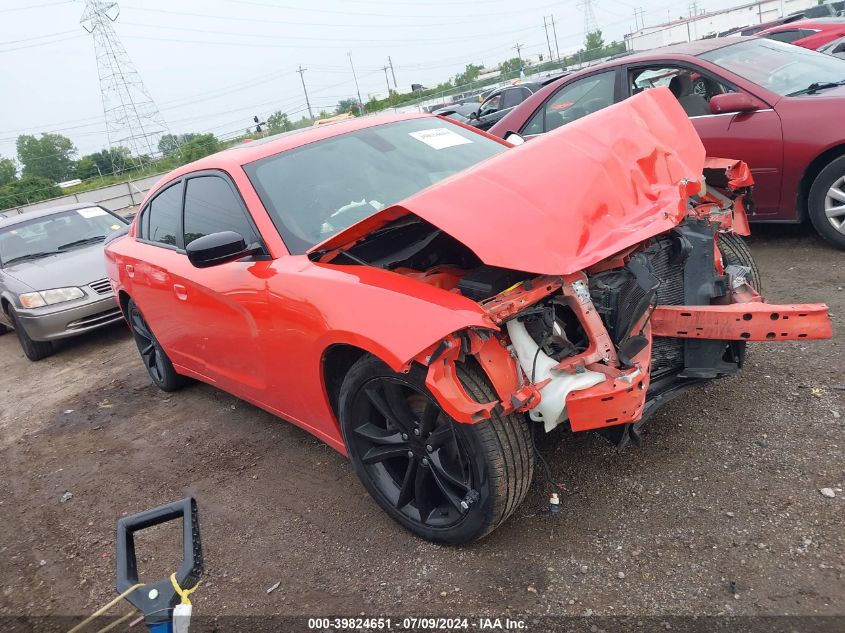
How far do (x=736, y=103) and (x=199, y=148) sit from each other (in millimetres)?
43175

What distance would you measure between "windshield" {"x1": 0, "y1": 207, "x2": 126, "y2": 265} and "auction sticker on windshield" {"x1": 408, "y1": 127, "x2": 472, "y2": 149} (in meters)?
5.31

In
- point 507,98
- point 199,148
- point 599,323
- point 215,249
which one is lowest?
point 599,323

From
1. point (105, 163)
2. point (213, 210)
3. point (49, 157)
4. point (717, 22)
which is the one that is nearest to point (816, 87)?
point (213, 210)

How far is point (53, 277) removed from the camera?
7.05 m

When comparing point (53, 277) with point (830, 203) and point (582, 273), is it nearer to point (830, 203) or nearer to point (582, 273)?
point (582, 273)

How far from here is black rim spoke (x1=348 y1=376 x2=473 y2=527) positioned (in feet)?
8.00

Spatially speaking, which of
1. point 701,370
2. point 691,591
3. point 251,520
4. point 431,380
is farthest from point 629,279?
point 251,520

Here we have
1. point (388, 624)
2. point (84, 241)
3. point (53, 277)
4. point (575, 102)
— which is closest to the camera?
point (388, 624)

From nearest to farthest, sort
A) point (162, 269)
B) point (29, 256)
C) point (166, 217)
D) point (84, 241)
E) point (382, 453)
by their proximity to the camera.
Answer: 1. point (382, 453)
2. point (162, 269)
3. point (166, 217)
4. point (29, 256)
5. point (84, 241)

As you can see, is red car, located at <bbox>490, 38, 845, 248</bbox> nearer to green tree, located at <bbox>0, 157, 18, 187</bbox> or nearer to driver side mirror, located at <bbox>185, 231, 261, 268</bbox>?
driver side mirror, located at <bbox>185, 231, 261, 268</bbox>

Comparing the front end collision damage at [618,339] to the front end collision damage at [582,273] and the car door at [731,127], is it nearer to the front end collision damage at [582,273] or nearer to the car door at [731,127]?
the front end collision damage at [582,273]

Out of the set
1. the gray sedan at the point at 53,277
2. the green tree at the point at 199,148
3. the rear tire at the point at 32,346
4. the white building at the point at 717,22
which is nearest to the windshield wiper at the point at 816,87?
the gray sedan at the point at 53,277

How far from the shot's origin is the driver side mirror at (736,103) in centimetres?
488

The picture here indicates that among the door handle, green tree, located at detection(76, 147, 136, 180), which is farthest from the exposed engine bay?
green tree, located at detection(76, 147, 136, 180)
